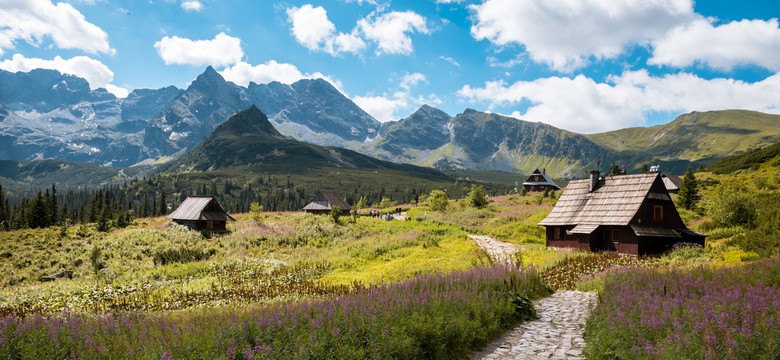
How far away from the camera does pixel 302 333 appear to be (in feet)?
25.4

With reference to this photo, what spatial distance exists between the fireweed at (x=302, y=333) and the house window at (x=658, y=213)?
2776 cm

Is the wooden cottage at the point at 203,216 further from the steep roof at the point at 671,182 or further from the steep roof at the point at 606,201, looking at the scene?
the steep roof at the point at 671,182

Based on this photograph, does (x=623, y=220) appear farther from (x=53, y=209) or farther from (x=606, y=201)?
(x=53, y=209)

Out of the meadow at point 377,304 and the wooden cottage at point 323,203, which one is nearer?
the meadow at point 377,304

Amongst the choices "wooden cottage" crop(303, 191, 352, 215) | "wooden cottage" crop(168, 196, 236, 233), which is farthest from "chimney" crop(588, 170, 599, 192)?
"wooden cottage" crop(303, 191, 352, 215)

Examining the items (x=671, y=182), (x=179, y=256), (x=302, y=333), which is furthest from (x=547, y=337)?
(x=671, y=182)

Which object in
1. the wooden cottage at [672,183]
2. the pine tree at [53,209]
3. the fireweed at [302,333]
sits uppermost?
the wooden cottage at [672,183]

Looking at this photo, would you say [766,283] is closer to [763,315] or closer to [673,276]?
[673,276]

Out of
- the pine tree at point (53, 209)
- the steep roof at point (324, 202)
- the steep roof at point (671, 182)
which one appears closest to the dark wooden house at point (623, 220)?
the steep roof at point (671, 182)

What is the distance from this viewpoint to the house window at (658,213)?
112 ft

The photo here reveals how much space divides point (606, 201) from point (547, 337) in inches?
1121

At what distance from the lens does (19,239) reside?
168 feet

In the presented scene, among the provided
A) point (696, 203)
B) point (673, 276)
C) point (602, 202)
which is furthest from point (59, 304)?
point (696, 203)

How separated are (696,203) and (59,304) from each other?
65205mm
